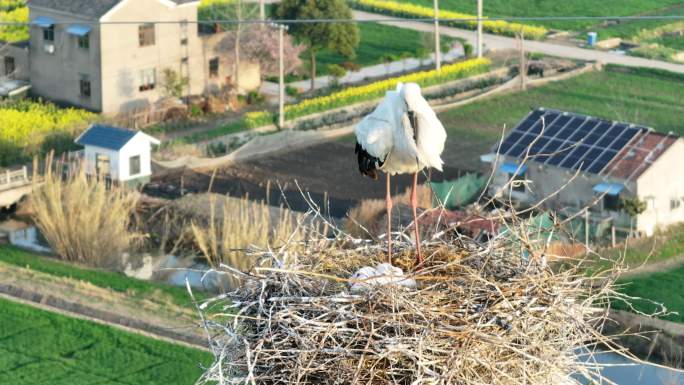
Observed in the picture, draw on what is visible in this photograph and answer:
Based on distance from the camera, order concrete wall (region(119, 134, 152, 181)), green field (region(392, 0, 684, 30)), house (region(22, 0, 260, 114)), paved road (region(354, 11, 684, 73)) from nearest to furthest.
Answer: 1. concrete wall (region(119, 134, 152, 181))
2. house (region(22, 0, 260, 114))
3. paved road (region(354, 11, 684, 73))
4. green field (region(392, 0, 684, 30))

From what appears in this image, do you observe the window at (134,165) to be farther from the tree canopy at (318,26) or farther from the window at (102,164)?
the tree canopy at (318,26)

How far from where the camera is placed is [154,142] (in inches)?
1672

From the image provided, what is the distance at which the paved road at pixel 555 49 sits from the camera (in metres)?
56.1

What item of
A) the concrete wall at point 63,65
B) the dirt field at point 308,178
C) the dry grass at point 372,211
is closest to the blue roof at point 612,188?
the dry grass at point 372,211

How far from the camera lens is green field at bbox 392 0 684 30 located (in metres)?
64.4

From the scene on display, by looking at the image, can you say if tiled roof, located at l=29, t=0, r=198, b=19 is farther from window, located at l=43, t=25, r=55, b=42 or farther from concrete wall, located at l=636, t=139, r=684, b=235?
concrete wall, located at l=636, t=139, r=684, b=235

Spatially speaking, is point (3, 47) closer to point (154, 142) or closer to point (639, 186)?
point (154, 142)

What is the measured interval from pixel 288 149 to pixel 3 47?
11.7m

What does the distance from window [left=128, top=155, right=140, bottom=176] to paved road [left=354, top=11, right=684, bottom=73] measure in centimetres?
1842

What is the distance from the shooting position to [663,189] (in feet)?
127

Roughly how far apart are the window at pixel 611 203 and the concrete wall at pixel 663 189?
1.82 feet

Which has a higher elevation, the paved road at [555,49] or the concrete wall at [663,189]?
the paved road at [555,49]

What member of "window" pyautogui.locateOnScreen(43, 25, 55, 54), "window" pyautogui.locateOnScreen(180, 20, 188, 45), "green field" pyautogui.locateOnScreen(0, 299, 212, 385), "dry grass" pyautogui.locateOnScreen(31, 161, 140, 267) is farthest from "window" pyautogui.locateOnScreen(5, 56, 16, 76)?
"green field" pyautogui.locateOnScreen(0, 299, 212, 385)

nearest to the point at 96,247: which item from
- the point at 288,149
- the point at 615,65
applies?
the point at 288,149
